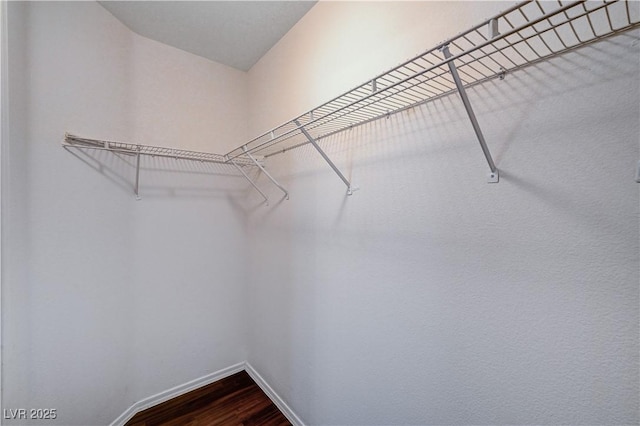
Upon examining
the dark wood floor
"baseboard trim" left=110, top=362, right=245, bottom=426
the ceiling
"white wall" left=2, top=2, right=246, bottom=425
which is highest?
the ceiling

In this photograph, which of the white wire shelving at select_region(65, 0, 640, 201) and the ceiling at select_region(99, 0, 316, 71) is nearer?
the white wire shelving at select_region(65, 0, 640, 201)

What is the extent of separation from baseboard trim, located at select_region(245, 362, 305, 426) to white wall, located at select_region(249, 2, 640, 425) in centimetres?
17

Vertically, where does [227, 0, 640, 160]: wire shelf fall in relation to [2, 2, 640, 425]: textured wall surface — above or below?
above

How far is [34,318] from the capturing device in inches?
48.9

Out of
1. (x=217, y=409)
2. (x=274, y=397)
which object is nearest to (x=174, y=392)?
(x=217, y=409)

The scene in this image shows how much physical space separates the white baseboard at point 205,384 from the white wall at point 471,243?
268 mm

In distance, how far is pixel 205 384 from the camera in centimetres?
196

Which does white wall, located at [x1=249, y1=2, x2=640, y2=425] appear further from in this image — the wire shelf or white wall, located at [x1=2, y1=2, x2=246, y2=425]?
white wall, located at [x1=2, y1=2, x2=246, y2=425]

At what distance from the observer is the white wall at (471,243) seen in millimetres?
587

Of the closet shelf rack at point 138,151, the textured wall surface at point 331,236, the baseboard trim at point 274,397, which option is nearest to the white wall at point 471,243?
the textured wall surface at point 331,236

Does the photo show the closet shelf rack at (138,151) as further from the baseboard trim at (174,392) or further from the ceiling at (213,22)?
the baseboard trim at (174,392)

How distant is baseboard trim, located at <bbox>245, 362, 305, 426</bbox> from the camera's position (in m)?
1.61

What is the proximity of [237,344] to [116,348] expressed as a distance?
0.86 m

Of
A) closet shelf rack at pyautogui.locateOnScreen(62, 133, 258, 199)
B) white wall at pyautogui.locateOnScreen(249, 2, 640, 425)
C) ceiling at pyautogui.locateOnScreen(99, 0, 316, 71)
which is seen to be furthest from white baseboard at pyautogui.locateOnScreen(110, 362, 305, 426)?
ceiling at pyautogui.locateOnScreen(99, 0, 316, 71)
